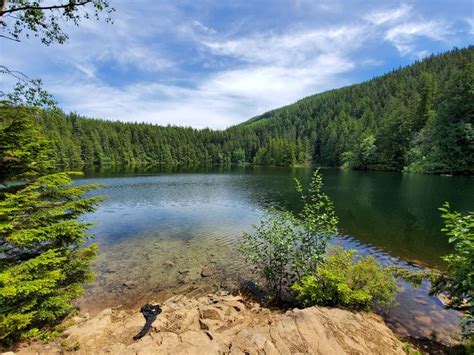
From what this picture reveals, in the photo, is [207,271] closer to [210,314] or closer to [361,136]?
[210,314]

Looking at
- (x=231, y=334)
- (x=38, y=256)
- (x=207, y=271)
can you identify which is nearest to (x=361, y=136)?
(x=207, y=271)

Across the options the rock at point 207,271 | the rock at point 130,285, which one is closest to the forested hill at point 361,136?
the rock at point 130,285

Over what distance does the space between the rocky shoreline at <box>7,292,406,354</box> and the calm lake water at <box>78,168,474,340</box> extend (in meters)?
2.76

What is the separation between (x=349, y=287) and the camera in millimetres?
8906

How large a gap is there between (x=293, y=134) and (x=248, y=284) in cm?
18911

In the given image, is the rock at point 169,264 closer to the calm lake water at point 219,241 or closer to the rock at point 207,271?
the calm lake water at point 219,241

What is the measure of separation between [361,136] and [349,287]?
108 m

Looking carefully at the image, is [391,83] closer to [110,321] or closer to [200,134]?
[200,134]

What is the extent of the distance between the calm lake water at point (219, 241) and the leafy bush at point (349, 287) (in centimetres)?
132

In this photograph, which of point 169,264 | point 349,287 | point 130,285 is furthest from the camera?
point 169,264

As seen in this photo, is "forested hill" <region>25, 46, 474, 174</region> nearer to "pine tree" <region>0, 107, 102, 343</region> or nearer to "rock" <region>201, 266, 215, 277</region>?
"pine tree" <region>0, 107, 102, 343</region>

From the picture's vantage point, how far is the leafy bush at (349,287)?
333 inches

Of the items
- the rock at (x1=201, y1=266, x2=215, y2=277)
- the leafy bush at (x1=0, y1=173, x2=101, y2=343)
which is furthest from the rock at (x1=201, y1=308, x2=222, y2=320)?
the rock at (x1=201, y1=266, x2=215, y2=277)

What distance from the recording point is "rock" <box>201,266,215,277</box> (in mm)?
13955
